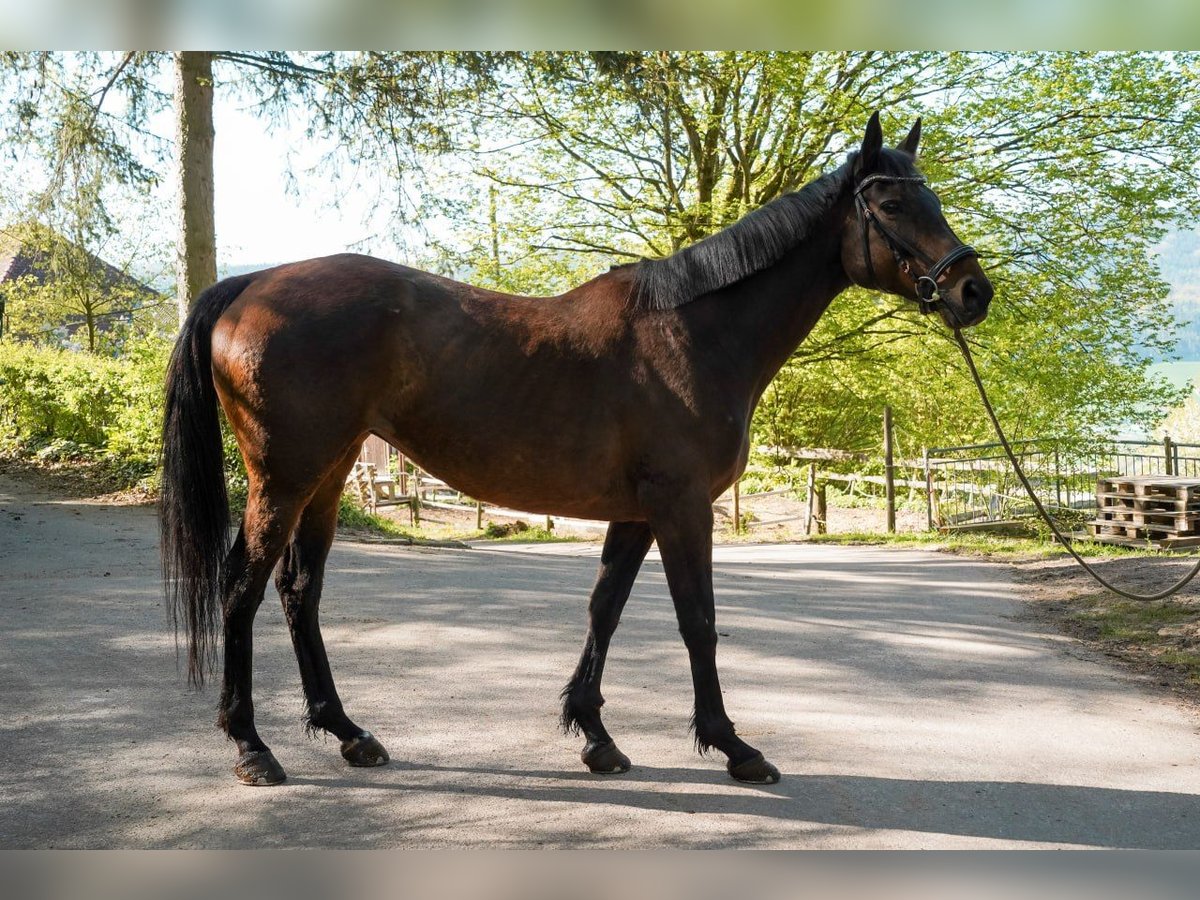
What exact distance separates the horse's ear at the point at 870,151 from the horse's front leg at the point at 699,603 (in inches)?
54.5

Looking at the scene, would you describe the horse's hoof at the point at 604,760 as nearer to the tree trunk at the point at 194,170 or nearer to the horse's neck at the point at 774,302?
the horse's neck at the point at 774,302

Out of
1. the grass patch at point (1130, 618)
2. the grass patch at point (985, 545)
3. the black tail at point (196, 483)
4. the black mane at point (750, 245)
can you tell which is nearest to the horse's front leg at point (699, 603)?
the black mane at point (750, 245)

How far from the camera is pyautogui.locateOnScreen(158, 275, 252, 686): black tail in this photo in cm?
368

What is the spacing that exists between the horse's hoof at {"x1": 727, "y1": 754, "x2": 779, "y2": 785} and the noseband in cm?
176

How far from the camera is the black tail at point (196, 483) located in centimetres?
368

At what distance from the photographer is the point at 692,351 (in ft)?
12.0

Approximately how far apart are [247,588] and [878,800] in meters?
2.39

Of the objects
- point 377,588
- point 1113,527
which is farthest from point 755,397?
point 1113,527

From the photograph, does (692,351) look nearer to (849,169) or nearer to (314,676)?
(849,169)

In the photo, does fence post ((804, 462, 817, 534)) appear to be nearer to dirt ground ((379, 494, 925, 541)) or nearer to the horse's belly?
dirt ground ((379, 494, 925, 541))

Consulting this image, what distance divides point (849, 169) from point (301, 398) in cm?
223

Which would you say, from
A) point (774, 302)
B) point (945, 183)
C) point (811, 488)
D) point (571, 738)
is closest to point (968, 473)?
point (811, 488)

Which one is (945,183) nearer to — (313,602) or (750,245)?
(750,245)

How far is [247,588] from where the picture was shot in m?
3.58
